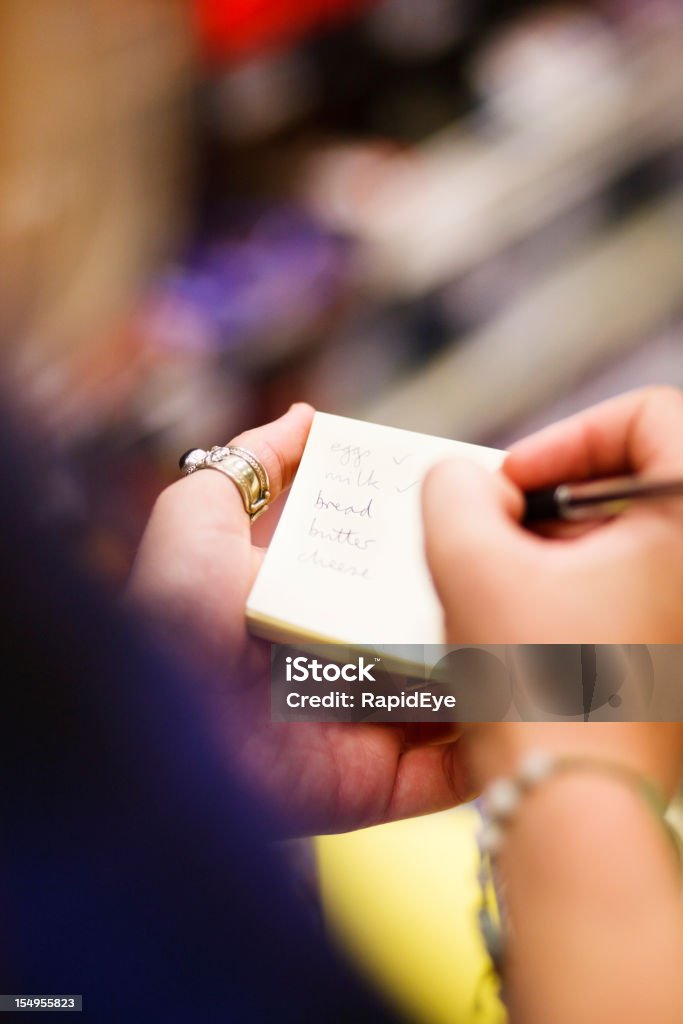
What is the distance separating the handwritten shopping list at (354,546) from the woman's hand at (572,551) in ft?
0.24

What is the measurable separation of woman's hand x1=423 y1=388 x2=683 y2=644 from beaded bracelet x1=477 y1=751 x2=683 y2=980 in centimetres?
8

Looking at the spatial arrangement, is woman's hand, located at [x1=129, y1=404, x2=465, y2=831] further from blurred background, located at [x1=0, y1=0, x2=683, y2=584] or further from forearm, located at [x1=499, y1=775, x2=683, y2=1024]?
forearm, located at [x1=499, y1=775, x2=683, y2=1024]

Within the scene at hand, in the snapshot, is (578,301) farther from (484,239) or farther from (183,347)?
(183,347)

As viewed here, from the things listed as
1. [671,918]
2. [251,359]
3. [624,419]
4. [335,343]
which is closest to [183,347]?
[251,359]

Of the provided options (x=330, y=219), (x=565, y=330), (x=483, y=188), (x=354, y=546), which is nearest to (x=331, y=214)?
(x=330, y=219)

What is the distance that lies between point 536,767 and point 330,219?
2.44 feet

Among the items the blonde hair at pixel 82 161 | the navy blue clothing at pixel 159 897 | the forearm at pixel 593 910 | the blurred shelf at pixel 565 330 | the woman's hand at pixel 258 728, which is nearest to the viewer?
the forearm at pixel 593 910

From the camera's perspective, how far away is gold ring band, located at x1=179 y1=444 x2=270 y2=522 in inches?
27.4

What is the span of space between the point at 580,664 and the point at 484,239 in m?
0.68

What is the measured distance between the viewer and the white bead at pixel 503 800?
43cm

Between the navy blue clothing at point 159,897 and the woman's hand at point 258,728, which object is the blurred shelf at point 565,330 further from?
the navy blue clothing at point 159,897

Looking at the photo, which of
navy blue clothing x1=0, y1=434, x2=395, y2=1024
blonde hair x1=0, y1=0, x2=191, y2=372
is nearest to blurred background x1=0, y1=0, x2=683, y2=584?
blonde hair x1=0, y1=0, x2=191, y2=372

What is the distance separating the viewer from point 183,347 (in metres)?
0.87

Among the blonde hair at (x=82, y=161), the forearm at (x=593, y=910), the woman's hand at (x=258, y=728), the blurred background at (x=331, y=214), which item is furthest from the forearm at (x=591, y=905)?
the blonde hair at (x=82, y=161)
